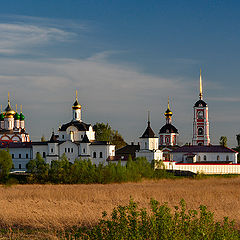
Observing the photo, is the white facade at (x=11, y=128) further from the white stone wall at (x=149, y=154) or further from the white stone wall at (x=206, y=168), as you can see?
the white stone wall at (x=206, y=168)

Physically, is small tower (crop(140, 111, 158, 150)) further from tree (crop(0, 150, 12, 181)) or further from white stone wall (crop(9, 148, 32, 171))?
tree (crop(0, 150, 12, 181))

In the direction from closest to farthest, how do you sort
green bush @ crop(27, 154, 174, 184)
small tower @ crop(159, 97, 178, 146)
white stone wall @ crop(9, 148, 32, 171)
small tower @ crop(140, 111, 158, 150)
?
green bush @ crop(27, 154, 174, 184) < small tower @ crop(140, 111, 158, 150) < white stone wall @ crop(9, 148, 32, 171) < small tower @ crop(159, 97, 178, 146)

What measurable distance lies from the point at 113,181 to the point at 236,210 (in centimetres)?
2724

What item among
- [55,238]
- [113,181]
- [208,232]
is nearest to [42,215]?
[55,238]

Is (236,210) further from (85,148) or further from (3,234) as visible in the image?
(85,148)

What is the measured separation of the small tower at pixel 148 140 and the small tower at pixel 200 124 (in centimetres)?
2501

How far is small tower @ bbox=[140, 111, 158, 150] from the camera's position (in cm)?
6156

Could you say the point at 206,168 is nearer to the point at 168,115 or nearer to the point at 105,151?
the point at 105,151

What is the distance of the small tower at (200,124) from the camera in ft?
281

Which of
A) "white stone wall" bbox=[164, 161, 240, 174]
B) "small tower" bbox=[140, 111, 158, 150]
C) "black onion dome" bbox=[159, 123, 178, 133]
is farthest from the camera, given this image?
"black onion dome" bbox=[159, 123, 178, 133]

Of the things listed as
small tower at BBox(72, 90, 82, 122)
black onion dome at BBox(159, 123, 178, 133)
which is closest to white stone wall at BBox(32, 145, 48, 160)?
small tower at BBox(72, 90, 82, 122)

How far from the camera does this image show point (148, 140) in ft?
202

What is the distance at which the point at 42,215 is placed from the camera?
13867 millimetres

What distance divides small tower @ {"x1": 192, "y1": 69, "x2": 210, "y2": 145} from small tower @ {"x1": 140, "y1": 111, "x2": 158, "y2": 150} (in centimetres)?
2501
